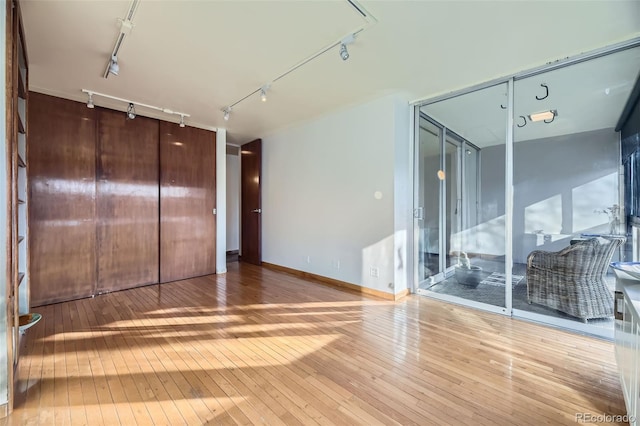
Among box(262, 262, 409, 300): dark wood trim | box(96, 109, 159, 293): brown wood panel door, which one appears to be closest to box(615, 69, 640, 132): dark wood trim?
box(262, 262, 409, 300): dark wood trim

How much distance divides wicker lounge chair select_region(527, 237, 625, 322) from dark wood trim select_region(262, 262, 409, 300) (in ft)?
4.89

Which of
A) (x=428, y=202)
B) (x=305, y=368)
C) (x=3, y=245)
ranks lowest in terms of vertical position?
(x=305, y=368)

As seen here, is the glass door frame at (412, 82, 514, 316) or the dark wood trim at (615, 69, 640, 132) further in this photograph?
the glass door frame at (412, 82, 514, 316)

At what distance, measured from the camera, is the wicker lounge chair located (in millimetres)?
2557

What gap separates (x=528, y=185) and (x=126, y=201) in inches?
210

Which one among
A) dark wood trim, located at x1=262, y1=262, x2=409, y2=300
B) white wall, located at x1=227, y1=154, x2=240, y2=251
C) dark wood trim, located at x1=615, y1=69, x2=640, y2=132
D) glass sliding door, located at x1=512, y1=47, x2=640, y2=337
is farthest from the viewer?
white wall, located at x1=227, y1=154, x2=240, y2=251

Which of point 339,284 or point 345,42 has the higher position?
point 345,42

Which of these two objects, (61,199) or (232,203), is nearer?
(61,199)

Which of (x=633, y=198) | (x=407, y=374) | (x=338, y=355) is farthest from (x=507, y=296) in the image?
(x=338, y=355)

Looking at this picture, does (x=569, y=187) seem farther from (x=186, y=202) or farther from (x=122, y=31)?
(x=186, y=202)

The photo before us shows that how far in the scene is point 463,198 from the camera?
3.94 metres

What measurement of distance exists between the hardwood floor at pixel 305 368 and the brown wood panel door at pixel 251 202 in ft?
8.15

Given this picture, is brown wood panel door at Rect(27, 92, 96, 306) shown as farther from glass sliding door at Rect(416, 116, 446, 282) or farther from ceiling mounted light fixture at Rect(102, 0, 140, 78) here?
glass sliding door at Rect(416, 116, 446, 282)

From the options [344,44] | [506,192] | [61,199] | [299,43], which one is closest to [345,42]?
[344,44]
